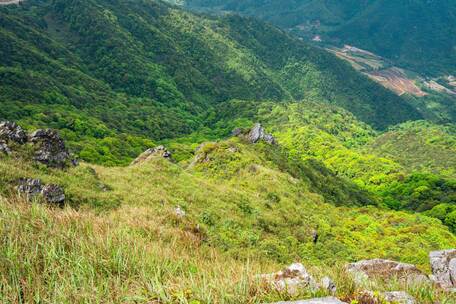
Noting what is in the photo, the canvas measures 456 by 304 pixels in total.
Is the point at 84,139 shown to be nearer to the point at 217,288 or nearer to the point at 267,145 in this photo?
the point at 267,145

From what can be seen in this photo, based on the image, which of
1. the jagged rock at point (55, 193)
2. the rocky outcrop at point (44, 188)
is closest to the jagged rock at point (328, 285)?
the rocky outcrop at point (44, 188)

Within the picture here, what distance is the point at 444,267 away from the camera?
1557cm

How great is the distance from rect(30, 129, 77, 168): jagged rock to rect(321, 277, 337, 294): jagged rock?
24414 mm

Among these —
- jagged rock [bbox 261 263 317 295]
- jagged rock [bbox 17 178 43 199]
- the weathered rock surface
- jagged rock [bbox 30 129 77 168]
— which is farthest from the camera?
jagged rock [bbox 30 129 77 168]

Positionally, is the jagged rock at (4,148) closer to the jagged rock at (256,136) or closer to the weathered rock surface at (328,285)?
the weathered rock surface at (328,285)

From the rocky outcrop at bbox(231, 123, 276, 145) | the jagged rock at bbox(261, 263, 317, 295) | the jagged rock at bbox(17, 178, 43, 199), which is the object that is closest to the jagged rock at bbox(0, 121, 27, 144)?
the jagged rock at bbox(17, 178, 43, 199)

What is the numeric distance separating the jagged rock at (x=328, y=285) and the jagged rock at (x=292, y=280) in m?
0.14

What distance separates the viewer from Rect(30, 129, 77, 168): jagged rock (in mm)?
26953

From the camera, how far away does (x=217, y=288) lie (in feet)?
17.8

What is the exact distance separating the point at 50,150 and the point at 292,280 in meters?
25.3

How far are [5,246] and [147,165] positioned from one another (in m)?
36.7

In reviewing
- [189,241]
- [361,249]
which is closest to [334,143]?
[361,249]

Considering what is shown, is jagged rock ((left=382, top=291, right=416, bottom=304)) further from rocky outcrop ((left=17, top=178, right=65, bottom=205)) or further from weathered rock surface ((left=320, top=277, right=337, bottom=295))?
rocky outcrop ((left=17, top=178, right=65, bottom=205))

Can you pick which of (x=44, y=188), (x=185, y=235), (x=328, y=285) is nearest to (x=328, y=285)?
(x=328, y=285)
